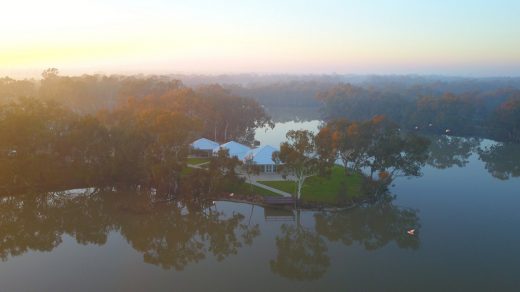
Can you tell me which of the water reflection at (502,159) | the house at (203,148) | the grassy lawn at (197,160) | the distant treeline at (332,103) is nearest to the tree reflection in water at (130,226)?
the grassy lawn at (197,160)

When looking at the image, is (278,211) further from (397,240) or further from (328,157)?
(397,240)

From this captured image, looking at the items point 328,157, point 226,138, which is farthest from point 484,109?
point 328,157

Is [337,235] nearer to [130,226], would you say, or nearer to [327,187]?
[327,187]

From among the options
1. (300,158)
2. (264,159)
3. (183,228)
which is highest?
(300,158)

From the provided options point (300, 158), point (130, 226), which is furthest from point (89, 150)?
point (300, 158)

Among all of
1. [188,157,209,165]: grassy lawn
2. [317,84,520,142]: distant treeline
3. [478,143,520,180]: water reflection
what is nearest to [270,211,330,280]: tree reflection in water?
[188,157,209,165]: grassy lawn

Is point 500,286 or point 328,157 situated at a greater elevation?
point 328,157
